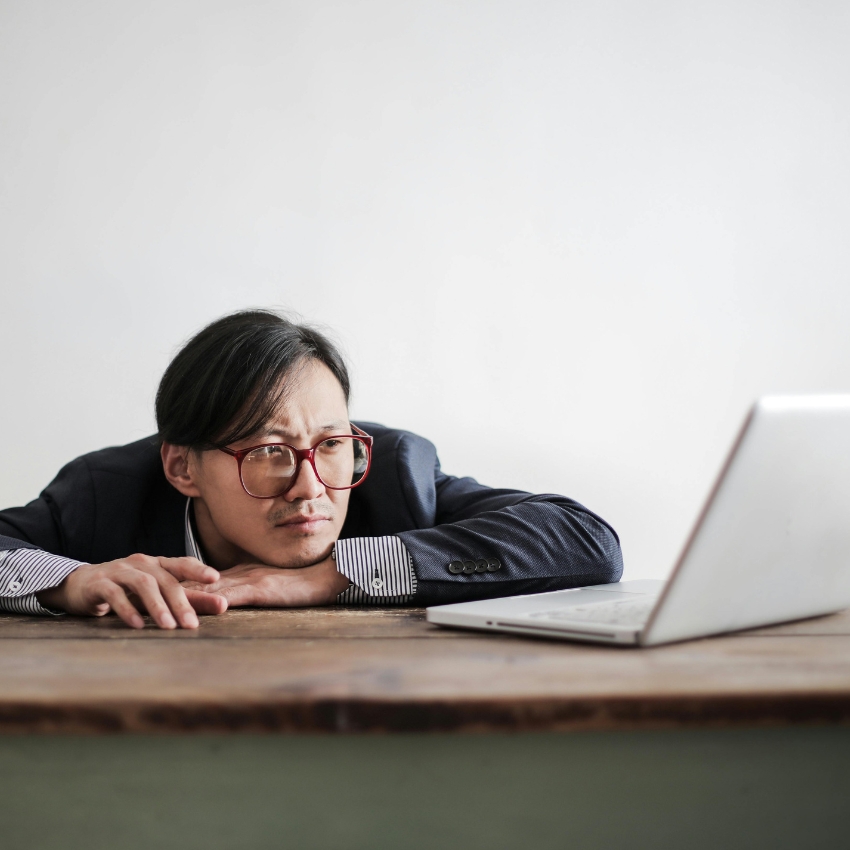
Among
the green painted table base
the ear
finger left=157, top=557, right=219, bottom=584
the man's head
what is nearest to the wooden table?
the green painted table base

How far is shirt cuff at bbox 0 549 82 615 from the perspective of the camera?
3.44ft

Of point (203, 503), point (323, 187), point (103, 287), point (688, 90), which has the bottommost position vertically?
point (203, 503)

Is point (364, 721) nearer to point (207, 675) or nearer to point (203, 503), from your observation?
point (207, 675)

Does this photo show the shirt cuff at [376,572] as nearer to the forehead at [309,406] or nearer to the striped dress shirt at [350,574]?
the striped dress shirt at [350,574]

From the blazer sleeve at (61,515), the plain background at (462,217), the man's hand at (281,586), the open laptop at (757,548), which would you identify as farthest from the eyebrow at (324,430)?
the plain background at (462,217)

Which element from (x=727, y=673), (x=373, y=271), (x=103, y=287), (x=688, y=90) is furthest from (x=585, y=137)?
(x=727, y=673)

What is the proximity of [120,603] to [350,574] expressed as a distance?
317 mm

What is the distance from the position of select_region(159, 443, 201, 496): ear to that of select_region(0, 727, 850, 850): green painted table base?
3.44 feet

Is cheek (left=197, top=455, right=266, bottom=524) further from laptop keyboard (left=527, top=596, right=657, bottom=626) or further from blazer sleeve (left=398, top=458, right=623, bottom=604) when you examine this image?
laptop keyboard (left=527, top=596, right=657, bottom=626)

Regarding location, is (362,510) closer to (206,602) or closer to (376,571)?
Answer: (376,571)

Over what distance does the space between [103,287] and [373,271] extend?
2.49 feet

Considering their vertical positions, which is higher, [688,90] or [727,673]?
[688,90]

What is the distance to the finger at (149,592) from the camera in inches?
34.1

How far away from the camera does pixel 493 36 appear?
7.52ft
